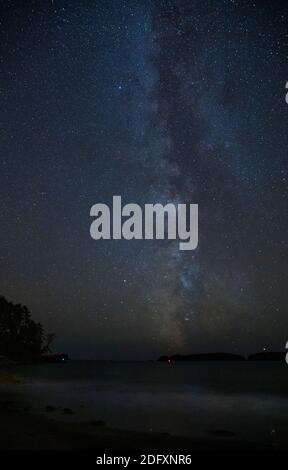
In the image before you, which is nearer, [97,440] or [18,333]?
[97,440]

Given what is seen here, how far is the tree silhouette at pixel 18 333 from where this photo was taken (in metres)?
81.0

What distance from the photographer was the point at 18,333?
85188mm

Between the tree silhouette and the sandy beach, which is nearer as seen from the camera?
the sandy beach

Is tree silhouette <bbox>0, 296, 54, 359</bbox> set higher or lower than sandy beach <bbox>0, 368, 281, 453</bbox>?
higher

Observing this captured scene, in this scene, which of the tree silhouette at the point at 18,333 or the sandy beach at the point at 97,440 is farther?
the tree silhouette at the point at 18,333

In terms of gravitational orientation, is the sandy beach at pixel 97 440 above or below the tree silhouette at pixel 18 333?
below

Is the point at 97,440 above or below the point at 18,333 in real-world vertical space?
below

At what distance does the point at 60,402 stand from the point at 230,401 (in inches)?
474

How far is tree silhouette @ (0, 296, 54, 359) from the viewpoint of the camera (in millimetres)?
81000
